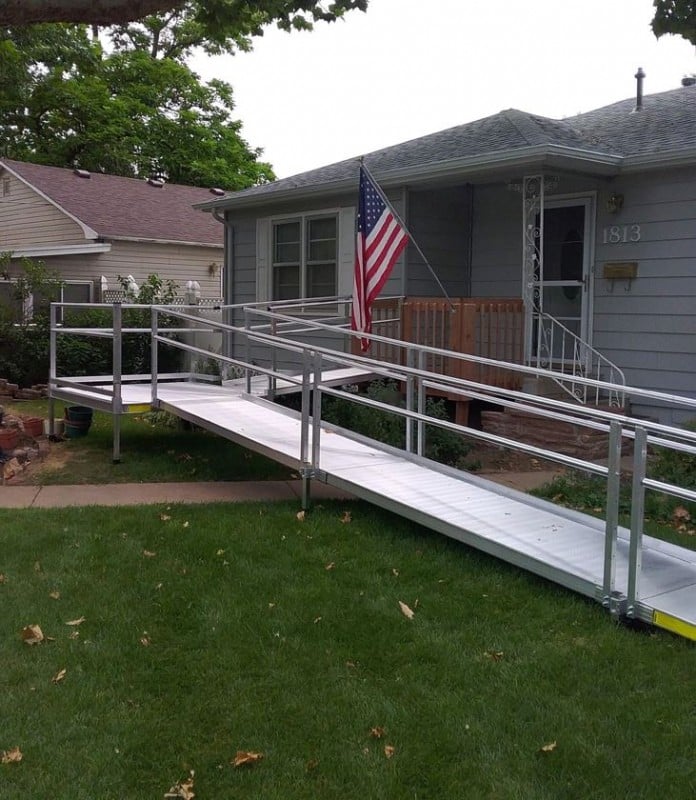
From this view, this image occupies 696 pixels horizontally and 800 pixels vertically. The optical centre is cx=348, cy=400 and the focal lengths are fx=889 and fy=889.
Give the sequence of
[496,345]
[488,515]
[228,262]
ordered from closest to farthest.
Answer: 1. [488,515]
2. [496,345]
3. [228,262]

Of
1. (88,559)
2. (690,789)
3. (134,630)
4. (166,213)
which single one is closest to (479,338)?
(88,559)

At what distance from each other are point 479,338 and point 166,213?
44.0 feet

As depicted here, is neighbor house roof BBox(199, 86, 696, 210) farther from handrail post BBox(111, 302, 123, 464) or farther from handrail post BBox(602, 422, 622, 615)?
handrail post BBox(602, 422, 622, 615)

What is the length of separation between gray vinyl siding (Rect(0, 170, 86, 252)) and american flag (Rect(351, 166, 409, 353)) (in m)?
11.9

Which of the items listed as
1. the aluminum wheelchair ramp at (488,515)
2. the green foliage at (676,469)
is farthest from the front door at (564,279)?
the aluminum wheelchair ramp at (488,515)

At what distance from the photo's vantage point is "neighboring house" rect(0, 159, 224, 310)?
18047 millimetres

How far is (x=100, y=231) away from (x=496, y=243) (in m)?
10.1

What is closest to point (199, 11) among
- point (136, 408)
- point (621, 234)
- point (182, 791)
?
point (136, 408)

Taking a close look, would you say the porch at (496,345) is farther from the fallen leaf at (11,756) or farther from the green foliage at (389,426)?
Answer: the fallen leaf at (11,756)

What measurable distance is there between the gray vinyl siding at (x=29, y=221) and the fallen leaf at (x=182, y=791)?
16.5 meters

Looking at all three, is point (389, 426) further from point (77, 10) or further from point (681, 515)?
point (77, 10)

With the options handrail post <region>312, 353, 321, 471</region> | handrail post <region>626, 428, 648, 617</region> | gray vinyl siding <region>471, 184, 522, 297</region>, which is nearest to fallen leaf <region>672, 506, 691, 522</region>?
handrail post <region>626, 428, 648, 617</region>

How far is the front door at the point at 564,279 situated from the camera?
9.67 meters

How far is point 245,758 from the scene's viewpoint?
3250mm
